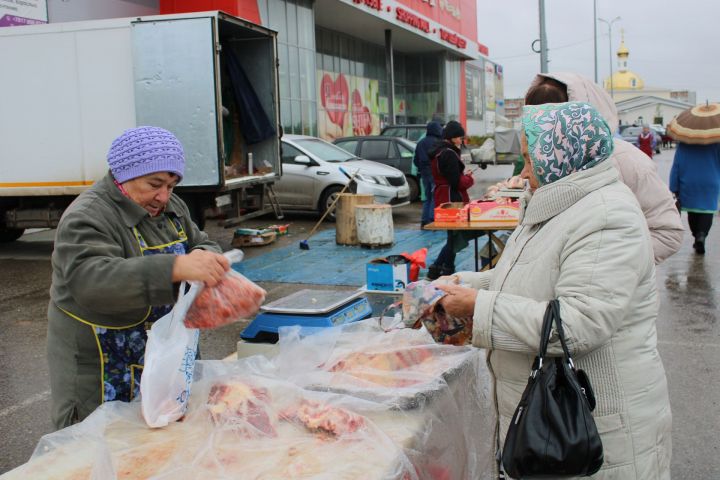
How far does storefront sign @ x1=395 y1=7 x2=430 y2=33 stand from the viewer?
27.6 m

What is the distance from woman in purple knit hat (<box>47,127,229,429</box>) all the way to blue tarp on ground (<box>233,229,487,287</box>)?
19.6ft

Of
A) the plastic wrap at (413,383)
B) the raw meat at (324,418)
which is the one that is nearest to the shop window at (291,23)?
the plastic wrap at (413,383)

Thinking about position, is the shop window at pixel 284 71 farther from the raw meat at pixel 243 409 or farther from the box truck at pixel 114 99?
the raw meat at pixel 243 409

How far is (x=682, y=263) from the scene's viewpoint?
9219mm

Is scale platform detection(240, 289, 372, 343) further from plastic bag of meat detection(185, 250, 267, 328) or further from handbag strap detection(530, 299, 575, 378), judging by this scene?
handbag strap detection(530, 299, 575, 378)

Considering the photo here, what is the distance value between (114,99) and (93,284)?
8.00 meters

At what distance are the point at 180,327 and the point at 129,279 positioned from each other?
0.82 ft

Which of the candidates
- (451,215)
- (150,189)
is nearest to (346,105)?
(451,215)

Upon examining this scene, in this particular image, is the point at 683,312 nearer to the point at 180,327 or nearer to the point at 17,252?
the point at 180,327

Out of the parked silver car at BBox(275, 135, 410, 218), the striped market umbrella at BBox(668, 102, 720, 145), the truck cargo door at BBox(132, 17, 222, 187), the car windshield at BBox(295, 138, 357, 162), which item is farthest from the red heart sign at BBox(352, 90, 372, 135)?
the striped market umbrella at BBox(668, 102, 720, 145)

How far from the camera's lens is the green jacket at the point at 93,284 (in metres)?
2.17

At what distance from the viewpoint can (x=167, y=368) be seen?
2270 millimetres

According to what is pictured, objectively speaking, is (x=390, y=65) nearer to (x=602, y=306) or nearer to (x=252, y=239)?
(x=252, y=239)

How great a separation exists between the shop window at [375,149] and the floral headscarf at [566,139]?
46.8 ft
